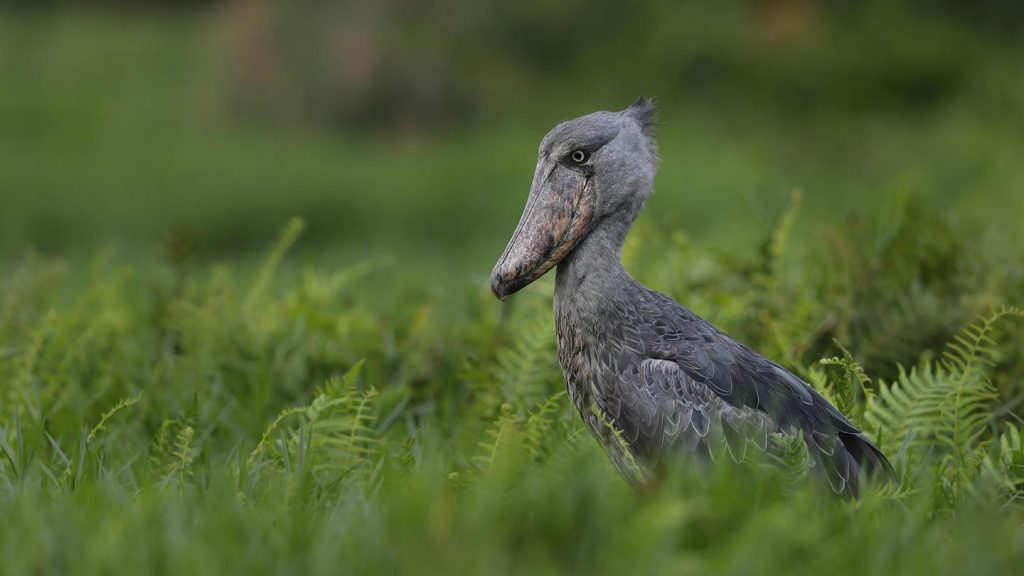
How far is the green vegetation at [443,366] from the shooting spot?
235 centimetres

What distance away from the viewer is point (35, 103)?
1359 cm

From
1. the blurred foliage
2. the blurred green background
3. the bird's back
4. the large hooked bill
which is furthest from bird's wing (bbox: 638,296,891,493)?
the blurred green background

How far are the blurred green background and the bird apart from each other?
6.49 meters

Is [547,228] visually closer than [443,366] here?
Yes

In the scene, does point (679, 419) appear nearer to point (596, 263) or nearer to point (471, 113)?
point (596, 263)

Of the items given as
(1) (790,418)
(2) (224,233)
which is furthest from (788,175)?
(1) (790,418)

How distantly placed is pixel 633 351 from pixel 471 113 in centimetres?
1009

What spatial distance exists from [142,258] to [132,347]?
→ 14.9ft

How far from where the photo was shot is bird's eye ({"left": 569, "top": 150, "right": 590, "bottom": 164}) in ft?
10.9

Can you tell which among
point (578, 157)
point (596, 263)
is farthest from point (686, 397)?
point (578, 157)

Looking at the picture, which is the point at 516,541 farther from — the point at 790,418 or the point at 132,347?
the point at 132,347

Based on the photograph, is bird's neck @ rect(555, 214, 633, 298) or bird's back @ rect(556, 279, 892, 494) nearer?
bird's back @ rect(556, 279, 892, 494)

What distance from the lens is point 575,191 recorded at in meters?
3.29

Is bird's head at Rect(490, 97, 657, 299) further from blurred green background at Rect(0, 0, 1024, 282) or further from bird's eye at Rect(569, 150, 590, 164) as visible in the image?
blurred green background at Rect(0, 0, 1024, 282)
